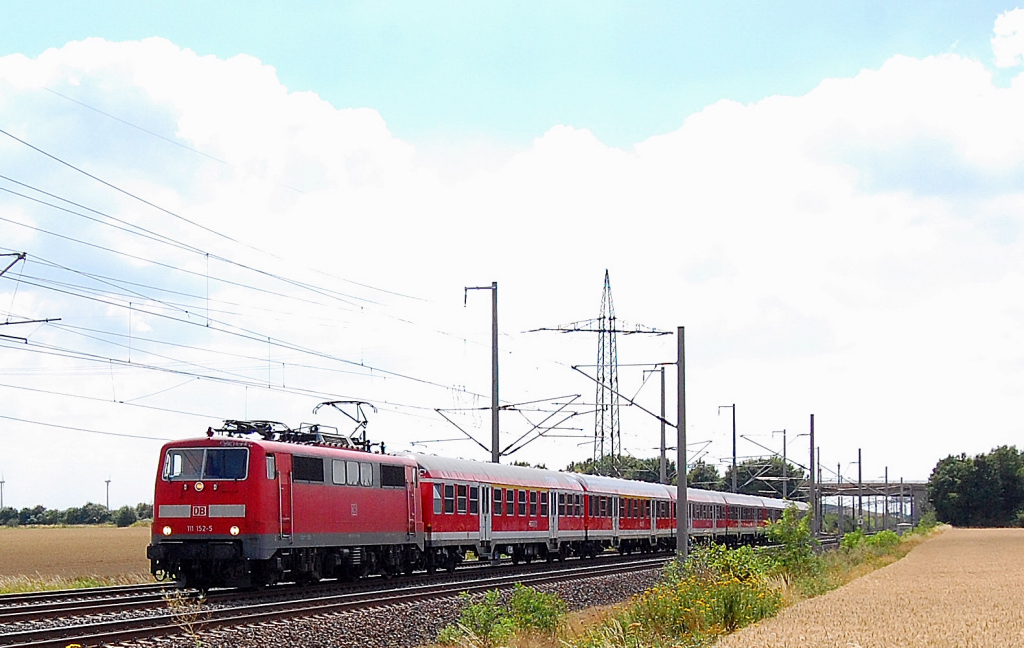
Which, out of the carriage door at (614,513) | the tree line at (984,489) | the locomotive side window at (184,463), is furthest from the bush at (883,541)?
the tree line at (984,489)

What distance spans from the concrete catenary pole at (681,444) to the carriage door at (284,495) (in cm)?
1023

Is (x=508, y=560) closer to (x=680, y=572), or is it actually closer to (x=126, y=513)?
(x=680, y=572)

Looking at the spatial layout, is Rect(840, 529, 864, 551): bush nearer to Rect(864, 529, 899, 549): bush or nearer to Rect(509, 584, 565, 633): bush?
Rect(864, 529, 899, 549): bush

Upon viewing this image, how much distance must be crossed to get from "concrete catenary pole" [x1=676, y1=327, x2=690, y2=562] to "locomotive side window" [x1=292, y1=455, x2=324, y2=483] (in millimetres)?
9235

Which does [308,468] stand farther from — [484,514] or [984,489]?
[984,489]

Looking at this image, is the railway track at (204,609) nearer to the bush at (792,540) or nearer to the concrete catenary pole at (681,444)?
the concrete catenary pole at (681,444)

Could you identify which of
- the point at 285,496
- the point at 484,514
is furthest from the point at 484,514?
the point at 285,496

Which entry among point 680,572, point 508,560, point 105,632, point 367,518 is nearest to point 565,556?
point 508,560

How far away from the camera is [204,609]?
2155 cm

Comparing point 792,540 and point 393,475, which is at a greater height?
point 393,475

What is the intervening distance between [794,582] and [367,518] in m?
10.0

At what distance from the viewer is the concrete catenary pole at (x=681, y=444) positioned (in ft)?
106

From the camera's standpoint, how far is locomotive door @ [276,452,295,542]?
26.4m

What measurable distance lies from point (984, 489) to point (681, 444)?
113582 millimetres
